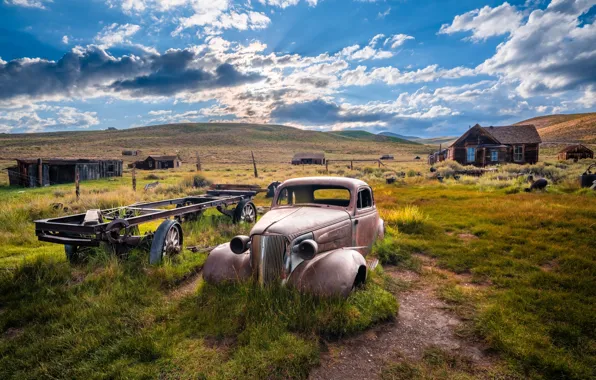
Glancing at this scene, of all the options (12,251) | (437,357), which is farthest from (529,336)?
(12,251)

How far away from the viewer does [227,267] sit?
480 centimetres

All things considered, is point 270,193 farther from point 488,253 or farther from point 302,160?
point 302,160

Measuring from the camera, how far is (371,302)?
436cm

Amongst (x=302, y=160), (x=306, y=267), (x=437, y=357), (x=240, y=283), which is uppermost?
(x=302, y=160)

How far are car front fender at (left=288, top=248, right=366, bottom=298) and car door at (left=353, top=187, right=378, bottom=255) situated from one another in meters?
1.29

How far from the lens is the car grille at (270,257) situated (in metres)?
4.20

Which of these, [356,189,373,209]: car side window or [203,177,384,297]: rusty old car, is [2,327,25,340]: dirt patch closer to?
[203,177,384,297]: rusty old car

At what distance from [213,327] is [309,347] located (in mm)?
1316

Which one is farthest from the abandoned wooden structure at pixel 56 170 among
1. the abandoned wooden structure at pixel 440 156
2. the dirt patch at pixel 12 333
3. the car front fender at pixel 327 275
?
the abandoned wooden structure at pixel 440 156

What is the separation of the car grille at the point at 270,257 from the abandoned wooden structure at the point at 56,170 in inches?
731

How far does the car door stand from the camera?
5660mm

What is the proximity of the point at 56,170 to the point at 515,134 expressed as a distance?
4491cm

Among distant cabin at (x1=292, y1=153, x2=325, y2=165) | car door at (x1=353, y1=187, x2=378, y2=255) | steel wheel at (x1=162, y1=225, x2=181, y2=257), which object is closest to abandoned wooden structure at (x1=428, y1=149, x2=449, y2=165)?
distant cabin at (x1=292, y1=153, x2=325, y2=165)

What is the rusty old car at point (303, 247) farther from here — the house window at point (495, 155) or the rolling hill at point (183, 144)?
the rolling hill at point (183, 144)
